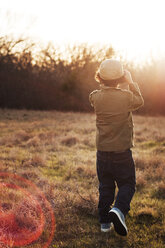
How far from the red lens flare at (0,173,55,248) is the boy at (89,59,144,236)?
70cm

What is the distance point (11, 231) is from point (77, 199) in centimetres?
108

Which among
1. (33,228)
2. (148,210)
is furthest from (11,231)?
(148,210)

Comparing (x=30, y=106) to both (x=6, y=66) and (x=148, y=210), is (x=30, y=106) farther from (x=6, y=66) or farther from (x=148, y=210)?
(x=148, y=210)

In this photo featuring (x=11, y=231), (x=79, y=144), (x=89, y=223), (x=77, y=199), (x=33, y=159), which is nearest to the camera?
(x=11, y=231)

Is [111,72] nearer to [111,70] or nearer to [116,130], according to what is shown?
[111,70]

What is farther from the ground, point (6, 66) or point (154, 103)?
point (6, 66)

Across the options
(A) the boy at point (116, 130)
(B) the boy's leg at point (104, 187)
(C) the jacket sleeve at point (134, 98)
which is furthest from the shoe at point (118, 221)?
(C) the jacket sleeve at point (134, 98)

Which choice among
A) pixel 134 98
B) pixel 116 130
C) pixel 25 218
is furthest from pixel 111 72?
pixel 25 218

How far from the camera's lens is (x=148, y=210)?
359 cm

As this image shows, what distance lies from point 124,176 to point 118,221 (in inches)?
18.8

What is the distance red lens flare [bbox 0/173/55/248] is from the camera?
2.91 m

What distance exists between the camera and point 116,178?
3.10 metres

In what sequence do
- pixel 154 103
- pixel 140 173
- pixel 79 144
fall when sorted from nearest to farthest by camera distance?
pixel 140 173, pixel 79 144, pixel 154 103

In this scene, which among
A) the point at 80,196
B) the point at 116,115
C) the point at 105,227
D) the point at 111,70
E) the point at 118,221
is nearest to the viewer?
the point at 118,221
